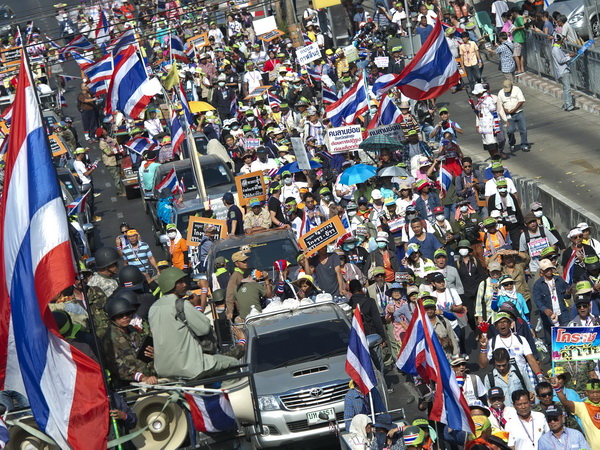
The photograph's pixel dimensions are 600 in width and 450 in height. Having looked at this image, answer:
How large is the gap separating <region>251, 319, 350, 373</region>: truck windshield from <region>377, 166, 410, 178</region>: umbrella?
7226mm

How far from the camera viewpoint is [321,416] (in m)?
15.0

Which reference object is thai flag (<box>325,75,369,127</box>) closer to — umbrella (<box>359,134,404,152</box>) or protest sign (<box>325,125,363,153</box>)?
protest sign (<box>325,125,363,153</box>)

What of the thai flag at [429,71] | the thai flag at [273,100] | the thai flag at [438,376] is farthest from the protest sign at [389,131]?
the thai flag at [438,376]

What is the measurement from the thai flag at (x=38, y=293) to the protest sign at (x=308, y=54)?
24866 millimetres

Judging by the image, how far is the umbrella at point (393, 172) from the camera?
75.0ft

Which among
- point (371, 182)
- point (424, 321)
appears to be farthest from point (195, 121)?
point (424, 321)

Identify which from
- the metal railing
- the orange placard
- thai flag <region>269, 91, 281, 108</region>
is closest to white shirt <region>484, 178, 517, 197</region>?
the metal railing

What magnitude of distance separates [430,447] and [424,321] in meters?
1.22

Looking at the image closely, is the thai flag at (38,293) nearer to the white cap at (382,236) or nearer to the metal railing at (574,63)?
the white cap at (382,236)

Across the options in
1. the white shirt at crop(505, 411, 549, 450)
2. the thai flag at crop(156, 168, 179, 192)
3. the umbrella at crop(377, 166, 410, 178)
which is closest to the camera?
the white shirt at crop(505, 411, 549, 450)

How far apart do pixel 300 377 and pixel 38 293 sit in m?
5.68

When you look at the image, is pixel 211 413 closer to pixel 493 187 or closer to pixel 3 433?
pixel 3 433

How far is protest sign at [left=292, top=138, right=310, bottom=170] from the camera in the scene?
24672mm

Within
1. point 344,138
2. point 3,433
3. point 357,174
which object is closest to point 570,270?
point 357,174
